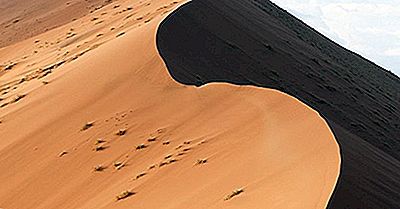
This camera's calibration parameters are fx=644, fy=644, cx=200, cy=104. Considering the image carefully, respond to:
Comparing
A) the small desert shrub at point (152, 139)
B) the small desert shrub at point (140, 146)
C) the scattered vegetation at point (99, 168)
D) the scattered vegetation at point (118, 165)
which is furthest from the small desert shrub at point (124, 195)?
the small desert shrub at point (152, 139)

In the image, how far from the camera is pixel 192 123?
10.1 metres

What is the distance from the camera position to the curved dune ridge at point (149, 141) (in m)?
7.43

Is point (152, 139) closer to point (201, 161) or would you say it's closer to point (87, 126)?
point (201, 161)

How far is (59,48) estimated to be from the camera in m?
18.6

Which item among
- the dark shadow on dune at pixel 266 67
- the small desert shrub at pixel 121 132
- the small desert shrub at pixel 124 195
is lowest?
the small desert shrub at pixel 124 195

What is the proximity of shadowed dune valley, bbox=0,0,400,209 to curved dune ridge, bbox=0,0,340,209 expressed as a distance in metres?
0.03

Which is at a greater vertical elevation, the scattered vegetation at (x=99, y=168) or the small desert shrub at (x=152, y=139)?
the small desert shrub at (x=152, y=139)

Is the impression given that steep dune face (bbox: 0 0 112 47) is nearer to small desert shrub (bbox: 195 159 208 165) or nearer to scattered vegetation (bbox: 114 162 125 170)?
scattered vegetation (bbox: 114 162 125 170)

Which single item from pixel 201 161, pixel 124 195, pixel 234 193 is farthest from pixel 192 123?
pixel 234 193

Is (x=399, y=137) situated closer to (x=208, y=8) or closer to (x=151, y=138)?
(x=208, y=8)

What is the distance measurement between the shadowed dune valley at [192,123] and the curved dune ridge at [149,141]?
0.03m

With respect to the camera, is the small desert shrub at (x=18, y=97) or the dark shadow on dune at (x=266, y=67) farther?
the small desert shrub at (x=18, y=97)

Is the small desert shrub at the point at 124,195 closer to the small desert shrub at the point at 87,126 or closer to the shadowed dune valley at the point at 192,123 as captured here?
the shadowed dune valley at the point at 192,123

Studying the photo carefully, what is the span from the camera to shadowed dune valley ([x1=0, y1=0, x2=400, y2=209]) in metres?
7.39
